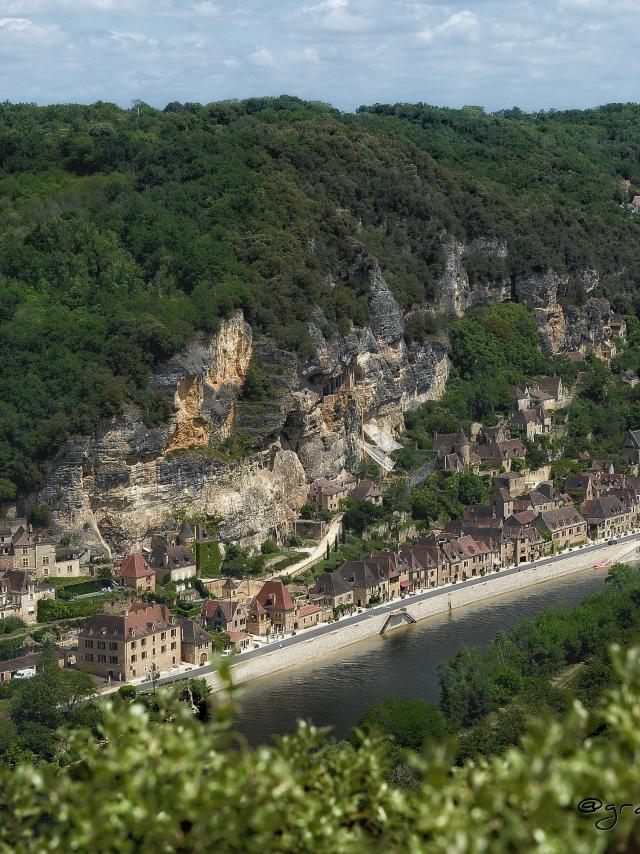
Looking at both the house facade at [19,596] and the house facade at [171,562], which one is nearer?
the house facade at [19,596]

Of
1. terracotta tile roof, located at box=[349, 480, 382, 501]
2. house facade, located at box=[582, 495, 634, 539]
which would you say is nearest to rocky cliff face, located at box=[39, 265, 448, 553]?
terracotta tile roof, located at box=[349, 480, 382, 501]

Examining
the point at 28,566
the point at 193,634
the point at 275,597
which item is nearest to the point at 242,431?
the point at 275,597

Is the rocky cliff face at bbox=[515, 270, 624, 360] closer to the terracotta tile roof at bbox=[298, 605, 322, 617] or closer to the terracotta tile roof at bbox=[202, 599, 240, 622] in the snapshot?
the terracotta tile roof at bbox=[298, 605, 322, 617]

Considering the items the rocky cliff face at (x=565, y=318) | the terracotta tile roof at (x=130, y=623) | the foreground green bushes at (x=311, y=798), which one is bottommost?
the terracotta tile roof at (x=130, y=623)

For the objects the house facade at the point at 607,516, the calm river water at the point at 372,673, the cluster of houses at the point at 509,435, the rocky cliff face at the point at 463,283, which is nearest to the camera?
the calm river water at the point at 372,673

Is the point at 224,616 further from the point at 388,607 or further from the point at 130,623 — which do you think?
the point at 388,607

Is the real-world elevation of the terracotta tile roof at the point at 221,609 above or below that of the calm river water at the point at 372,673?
above

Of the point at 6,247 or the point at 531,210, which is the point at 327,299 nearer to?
the point at 6,247

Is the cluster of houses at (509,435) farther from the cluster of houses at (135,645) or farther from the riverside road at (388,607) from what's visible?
the cluster of houses at (135,645)

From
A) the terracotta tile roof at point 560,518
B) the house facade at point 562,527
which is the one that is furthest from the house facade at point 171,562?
the terracotta tile roof at point 560,518
